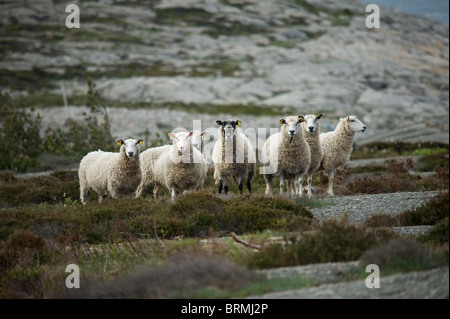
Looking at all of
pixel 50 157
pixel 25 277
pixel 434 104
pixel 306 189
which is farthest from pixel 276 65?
pixel 25 277

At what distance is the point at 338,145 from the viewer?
19141 millimetres

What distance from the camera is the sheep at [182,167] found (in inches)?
635

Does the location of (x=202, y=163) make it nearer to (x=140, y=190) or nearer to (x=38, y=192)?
(x=140, y=190)

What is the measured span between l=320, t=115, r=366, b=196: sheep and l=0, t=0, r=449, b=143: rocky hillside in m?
29.6

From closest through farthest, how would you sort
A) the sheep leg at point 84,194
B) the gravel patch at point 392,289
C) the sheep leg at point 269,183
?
the gravel patch at point 392,289 < the sheep leg at point 269,183 < the sheep leg at point 84,194

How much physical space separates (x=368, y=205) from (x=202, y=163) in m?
5.25

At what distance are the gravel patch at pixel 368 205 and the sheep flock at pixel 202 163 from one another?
1815 mm

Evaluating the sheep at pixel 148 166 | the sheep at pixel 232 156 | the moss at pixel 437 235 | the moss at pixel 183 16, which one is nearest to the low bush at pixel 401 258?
the moss at pixel 437 235

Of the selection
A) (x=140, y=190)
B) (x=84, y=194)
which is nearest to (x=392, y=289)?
(x=140, y=190)

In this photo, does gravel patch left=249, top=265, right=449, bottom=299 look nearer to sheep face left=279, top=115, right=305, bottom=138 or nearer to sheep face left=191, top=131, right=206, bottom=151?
sheep face left=279, top=115, right=305, bottom=138

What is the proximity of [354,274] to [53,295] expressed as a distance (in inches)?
167

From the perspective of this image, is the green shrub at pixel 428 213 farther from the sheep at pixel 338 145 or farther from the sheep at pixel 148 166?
the sheep at pixel 148 166

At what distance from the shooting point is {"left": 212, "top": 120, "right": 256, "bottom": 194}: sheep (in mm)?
17031
